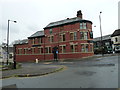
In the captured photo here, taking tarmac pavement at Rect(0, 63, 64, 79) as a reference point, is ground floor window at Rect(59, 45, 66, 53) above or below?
above

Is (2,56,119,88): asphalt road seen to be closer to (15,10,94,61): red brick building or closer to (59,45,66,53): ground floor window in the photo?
(15,10,94,61): red brick building

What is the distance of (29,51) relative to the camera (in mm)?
39031

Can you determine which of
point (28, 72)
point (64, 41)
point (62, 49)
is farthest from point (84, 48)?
point (28, 72)

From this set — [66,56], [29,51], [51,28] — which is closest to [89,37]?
[66,56]

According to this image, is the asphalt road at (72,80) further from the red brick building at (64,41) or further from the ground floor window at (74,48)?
the ground floor window at (74,48)

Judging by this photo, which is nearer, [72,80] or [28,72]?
[72,80]

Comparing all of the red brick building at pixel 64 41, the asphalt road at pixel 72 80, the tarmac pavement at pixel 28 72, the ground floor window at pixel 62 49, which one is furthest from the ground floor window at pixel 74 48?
the asphalt road at pixel 72 80

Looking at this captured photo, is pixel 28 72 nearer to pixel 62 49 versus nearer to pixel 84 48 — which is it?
pixel 84 48

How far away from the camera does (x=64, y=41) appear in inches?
1225

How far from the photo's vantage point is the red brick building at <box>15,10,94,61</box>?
2826cm

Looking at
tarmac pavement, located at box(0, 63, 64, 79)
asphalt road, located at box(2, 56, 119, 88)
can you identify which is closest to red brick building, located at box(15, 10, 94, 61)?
tarmac pavement, located at box(0, 63, 64, 79)

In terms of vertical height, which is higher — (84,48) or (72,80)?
(84,48)

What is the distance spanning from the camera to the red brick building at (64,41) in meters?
28.3

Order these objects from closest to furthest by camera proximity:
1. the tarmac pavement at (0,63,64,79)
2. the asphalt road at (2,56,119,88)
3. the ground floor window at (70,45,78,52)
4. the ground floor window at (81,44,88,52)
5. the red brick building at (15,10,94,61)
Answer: the asphalt road at (2,56,119,88) → the tarmac pavement at (0,63,64,79) → the ground floor window at (81,44,88,52) → the red brick building at (15,10,94,61) → the ground floor window at (70,45,78,52)
